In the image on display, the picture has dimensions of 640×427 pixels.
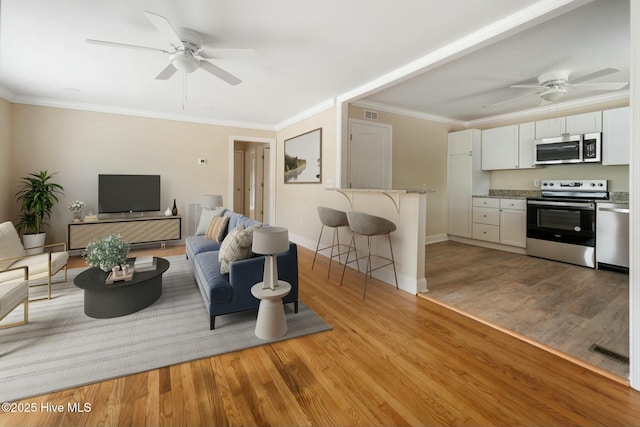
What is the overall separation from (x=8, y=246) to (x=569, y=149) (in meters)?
7.39

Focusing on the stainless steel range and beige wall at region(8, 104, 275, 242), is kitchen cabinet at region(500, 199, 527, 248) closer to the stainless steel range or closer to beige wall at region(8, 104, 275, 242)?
the stainless steel range

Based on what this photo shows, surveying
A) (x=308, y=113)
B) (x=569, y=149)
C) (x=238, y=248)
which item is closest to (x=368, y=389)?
(x=238, y=248)

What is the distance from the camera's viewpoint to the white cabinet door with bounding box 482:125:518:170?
5.20 m

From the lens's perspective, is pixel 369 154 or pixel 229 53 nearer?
pixel 229 53

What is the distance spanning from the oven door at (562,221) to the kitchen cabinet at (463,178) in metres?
1.08

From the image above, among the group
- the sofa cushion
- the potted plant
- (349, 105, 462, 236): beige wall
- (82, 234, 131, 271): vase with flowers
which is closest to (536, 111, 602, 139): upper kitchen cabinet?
(349, 105, 462, 236): beige wall

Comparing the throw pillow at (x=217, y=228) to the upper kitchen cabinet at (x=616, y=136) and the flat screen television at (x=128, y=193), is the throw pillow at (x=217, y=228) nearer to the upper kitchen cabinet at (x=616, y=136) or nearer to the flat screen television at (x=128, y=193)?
the flat screen television at (x=128, y=193)

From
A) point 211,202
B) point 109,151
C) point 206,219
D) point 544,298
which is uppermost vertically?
point 109,151

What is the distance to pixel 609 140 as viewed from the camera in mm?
4121

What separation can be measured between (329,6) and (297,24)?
366 mm

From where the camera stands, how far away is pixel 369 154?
4789 millimetres

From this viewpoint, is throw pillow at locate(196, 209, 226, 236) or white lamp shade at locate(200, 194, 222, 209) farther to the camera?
white lamp shade at locate(200, 194, 222, 209)

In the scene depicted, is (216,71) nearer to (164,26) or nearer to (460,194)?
(164,26)

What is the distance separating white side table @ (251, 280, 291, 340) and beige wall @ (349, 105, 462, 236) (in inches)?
132
